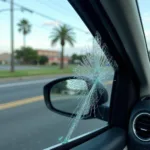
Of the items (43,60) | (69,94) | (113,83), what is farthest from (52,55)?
Answer: (113,83)

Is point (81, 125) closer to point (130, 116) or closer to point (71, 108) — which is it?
point (71, 108)

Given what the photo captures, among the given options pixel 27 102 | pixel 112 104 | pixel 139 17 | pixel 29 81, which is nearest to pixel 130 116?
pixel 112 104

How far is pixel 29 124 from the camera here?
2.60m

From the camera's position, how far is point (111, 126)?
206 centimetres

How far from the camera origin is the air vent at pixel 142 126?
69.4 inches

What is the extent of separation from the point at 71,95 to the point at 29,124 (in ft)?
2.71

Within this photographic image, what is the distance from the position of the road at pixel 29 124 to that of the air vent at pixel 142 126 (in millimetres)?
326

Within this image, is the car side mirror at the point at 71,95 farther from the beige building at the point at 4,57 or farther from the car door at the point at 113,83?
the beige building at the point at 4,57

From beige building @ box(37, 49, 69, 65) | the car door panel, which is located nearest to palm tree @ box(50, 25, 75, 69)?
beige building @ box(37, 49, 69, 65)

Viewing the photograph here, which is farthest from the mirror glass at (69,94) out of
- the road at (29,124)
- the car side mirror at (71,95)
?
the road at (29,124)

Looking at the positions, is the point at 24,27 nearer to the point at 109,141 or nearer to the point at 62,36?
the point at 62,36

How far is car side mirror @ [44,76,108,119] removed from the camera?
1738mm

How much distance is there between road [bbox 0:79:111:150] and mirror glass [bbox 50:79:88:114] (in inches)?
5.4

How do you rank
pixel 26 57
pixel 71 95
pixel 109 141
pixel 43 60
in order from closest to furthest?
pixel 109 141 → pixel 71 95 → pixel 43 60 → pixel 26 57
